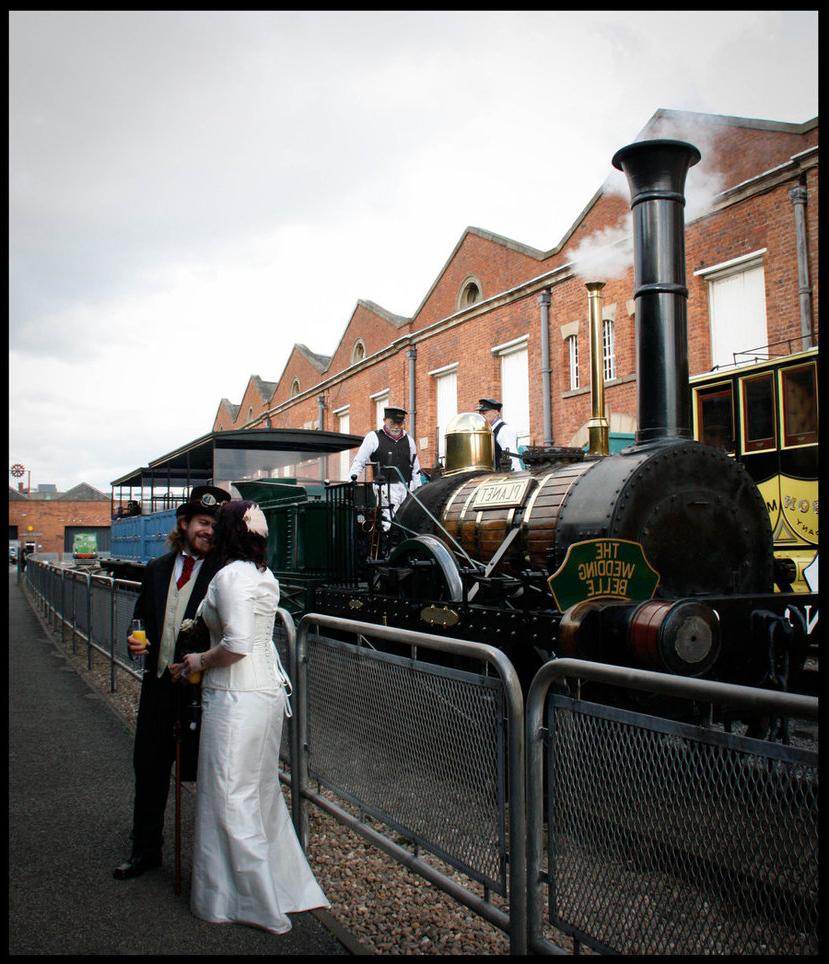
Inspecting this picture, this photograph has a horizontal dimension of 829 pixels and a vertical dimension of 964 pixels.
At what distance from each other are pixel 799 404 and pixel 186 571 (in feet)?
25.5

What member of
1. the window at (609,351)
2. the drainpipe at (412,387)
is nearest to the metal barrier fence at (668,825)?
the window at (609,351)

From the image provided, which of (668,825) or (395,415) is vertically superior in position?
(395,415)

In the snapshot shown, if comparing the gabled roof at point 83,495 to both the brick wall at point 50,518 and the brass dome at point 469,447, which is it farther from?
the brass dome at point 469,447

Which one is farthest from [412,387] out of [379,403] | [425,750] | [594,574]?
[425,750]

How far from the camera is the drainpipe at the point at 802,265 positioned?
1359 centimetres

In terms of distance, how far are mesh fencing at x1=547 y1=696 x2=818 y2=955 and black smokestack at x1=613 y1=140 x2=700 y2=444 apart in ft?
10.9

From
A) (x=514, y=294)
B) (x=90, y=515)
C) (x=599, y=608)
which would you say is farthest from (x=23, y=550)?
(x=599, y=608)

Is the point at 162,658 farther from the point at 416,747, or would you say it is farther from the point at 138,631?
the point at 416,747

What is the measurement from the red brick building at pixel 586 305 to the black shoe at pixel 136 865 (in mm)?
9668

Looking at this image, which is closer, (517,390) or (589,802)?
(589,802)

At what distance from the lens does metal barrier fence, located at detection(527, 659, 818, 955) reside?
204 cm

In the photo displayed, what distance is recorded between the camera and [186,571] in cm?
422

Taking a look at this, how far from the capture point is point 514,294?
20750 mm

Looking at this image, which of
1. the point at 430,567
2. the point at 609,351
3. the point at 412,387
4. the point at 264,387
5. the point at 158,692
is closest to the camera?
the point at 158,692
